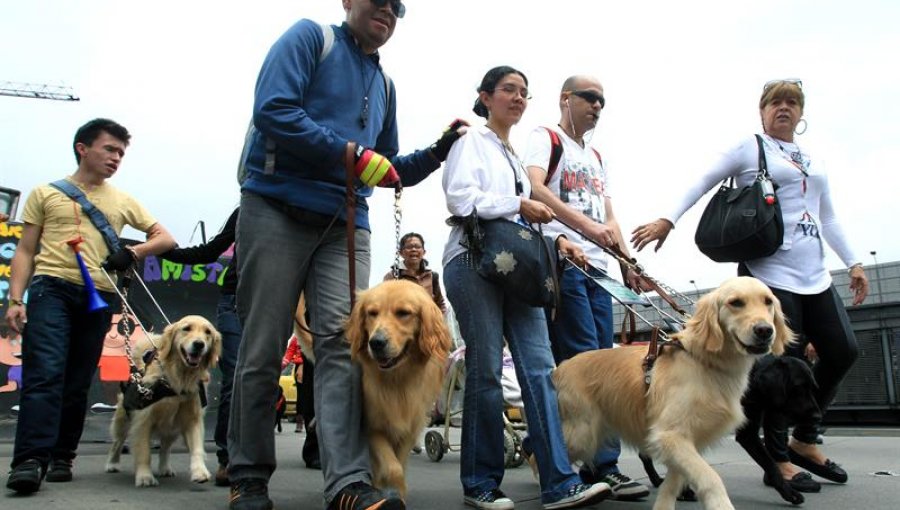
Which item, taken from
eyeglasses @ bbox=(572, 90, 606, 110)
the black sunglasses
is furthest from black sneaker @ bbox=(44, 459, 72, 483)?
eyeglasses @ bbox=(572, 90, 606, 110)

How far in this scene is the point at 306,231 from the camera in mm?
3145

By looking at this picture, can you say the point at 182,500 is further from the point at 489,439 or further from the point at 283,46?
the point at 283,46

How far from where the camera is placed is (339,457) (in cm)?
287

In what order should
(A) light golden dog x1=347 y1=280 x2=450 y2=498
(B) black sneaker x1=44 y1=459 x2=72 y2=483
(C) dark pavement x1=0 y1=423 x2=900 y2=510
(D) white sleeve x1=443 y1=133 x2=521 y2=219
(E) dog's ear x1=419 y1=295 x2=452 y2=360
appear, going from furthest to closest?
1. (B) black sneaker x1=44 y1=459 x2=72 y2=483
2. (C) dark pavement x1=0 y1=423 x2=900 y2=510
3. (D) white sleeve x1=443 y1=133 x2=521 y2=219
4. (E) dog's ear x1=419 y1=295 x2=452 y2=360
5. (A) light golden dog x1=347 y1=280 x2=450 y2=498

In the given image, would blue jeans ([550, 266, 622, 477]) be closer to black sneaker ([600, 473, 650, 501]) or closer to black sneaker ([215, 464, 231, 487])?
black sneaker ([600, 473, 650, 501])

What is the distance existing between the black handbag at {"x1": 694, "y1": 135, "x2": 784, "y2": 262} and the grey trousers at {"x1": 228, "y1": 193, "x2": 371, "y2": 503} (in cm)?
230

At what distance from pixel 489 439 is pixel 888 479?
279cm

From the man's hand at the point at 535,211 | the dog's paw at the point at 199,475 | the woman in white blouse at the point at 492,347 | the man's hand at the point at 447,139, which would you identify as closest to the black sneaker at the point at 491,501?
the woman in white blouse at the point at 492,347

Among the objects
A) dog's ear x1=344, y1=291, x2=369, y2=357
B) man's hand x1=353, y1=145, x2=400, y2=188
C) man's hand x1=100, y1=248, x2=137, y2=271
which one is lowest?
dog's ear x1=344, y1=291, x2=369, y2=357

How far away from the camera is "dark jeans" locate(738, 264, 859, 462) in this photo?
160 inches

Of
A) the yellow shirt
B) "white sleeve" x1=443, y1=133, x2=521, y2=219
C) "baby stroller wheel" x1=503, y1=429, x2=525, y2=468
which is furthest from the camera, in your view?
"baby stroller wheel" x1=503, y1=429, x2=525, y2=468

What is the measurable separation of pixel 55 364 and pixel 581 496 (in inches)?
116

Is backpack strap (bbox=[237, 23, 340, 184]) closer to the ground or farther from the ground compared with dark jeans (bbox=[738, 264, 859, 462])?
farther from the ground

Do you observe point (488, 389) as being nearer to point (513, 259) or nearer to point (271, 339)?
point (513, 259)
